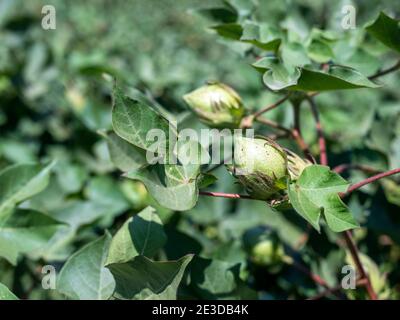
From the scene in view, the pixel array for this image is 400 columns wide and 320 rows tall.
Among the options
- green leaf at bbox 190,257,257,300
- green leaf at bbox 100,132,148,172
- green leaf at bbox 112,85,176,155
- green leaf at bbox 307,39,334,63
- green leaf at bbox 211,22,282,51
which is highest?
green leaf at bbox 211,22,282,51

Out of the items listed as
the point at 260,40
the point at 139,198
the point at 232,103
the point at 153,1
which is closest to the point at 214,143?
the point at 232,103

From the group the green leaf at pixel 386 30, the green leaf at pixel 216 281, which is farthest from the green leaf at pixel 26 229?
the green leaf at pixel 386 30

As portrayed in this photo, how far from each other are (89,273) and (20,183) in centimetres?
25

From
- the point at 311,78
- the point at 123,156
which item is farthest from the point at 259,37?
the point at 123,156

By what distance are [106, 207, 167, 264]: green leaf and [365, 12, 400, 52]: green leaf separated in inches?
14.9

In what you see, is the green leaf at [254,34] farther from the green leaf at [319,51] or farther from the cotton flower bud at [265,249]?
the cotton flower bud at [265,249]

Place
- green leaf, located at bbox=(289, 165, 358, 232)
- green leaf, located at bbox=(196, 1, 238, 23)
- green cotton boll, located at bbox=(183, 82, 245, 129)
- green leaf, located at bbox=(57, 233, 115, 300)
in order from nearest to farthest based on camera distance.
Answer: green leaf, located at bbox=(289, 165, 358, 232), green leaf, located at bbox=(57, 233, 115, 300), green cotton boll, located at bbox=(183, 82, 245, 129), green leaf, located at bbox=(196, 1, 238, 23)

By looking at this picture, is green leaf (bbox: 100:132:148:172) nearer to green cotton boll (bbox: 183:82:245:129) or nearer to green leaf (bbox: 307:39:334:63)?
green cotton boll (bbox: 183:82:245:129)

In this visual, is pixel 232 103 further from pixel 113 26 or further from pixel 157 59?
pixel 113 26

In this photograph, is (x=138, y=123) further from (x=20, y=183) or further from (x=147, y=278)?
(x=20, y=183)

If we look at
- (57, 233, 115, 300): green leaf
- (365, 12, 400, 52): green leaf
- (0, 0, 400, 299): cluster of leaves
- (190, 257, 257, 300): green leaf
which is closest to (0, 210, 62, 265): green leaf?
(0, 0, 400, 299): cluster of leaves

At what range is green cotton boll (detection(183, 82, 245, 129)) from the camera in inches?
37.2

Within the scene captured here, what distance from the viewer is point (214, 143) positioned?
0.99m
